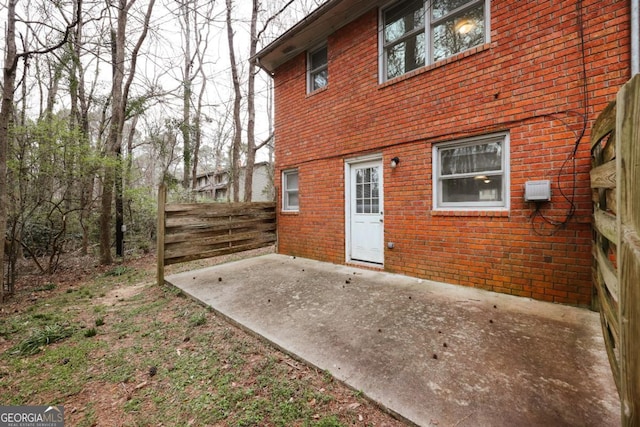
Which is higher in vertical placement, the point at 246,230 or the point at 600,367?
the point at 246,230

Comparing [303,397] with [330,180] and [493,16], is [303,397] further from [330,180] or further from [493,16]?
[493,16]

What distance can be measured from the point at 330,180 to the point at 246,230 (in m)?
2.51

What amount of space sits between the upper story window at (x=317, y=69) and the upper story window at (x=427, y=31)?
1.71 metres

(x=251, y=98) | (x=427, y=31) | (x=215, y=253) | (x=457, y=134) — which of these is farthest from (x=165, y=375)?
(x=251, y=98)

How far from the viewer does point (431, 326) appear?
2.83m

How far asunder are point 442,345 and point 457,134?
320 cm

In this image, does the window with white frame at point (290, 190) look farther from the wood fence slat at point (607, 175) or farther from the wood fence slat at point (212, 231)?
the wood fence slat at point (607, 175)

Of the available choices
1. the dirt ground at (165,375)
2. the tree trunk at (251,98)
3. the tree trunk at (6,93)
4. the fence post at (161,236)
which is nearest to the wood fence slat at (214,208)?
the fence post at (161,236)

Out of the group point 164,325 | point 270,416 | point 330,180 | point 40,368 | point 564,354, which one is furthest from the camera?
point 330,180

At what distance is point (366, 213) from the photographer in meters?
5.45

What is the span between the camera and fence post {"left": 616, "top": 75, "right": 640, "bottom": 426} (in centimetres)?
109

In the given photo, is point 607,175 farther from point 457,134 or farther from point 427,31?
point 427,31

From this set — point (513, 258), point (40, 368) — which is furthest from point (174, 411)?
point (513, 258)

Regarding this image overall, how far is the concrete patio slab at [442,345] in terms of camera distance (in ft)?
5.58
